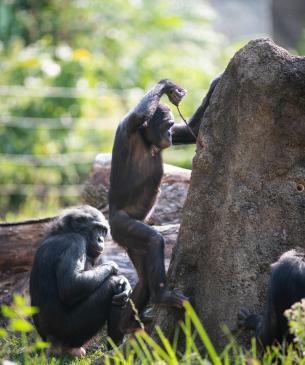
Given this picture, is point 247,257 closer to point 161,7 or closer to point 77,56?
point 77,56

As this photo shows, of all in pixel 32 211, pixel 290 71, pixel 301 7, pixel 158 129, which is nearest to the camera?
pixel 290 71

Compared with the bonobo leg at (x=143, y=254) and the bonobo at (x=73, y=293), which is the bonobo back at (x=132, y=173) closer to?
the bonobo leg at (x=143, y=254)

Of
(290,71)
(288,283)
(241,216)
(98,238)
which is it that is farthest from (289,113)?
(98,238)

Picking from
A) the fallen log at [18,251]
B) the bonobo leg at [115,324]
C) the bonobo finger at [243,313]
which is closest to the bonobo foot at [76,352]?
the bonobo leg at [115,324]

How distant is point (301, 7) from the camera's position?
22.8m

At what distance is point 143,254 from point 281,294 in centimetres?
138

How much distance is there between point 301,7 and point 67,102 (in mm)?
9011

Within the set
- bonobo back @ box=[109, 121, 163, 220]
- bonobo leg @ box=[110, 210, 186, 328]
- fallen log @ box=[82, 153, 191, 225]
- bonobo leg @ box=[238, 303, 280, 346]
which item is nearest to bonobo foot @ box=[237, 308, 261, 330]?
bonobo leg @ box=[238, 303, 280, 346]

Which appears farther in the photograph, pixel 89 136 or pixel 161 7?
pixel 161 7

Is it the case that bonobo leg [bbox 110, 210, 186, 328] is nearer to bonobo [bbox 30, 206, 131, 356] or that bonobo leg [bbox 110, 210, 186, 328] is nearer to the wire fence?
→ bonobo [bbox 30, 206, 131, 356]

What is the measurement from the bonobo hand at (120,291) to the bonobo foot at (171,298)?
1.08 m

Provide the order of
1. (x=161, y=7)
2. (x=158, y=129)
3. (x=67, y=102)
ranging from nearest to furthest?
(x=158, y=129) → (x=67, y=102) → (x=161, y=7)

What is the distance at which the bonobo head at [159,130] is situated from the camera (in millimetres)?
6750

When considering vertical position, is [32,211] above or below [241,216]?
below
